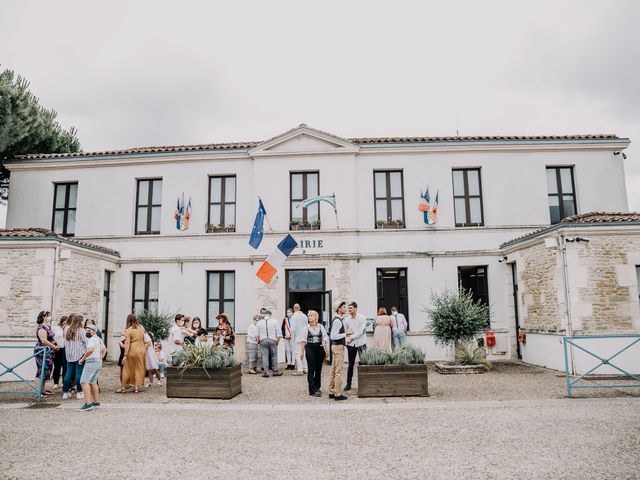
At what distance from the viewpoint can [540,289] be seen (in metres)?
12.8

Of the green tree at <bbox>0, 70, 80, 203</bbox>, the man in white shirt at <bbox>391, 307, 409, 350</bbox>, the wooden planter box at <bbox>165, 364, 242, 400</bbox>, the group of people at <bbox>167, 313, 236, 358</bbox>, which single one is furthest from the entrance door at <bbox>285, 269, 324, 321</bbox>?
the green tree at <bbox>0, 70, 80, 203</bbox>

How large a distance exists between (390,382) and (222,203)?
9758 mm

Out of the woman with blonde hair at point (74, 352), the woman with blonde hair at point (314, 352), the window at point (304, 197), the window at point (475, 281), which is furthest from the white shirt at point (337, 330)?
the window at point (475, 281)

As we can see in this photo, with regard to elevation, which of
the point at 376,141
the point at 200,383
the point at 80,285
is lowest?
the point at 200,383

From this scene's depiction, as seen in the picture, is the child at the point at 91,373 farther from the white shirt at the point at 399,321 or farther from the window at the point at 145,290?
the white shirt at the point at 399,321

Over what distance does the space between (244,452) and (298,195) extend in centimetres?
1121

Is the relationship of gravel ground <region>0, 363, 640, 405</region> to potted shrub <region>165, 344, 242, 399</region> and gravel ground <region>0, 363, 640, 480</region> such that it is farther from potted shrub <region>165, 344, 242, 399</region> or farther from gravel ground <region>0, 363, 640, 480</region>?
potted shrub <region>165, 344, 242, 399</region>

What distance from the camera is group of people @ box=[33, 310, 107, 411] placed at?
823cm

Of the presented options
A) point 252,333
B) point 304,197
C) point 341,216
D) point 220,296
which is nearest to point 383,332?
point 252,333

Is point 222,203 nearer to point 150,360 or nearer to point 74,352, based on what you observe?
point 150,360

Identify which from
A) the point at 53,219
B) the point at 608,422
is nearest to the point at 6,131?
the point at 53,219

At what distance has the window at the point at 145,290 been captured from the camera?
1608 cm

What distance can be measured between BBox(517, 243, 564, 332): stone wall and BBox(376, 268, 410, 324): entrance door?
357 centimetres

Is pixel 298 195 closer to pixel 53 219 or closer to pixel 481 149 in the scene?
pixel 481 149
